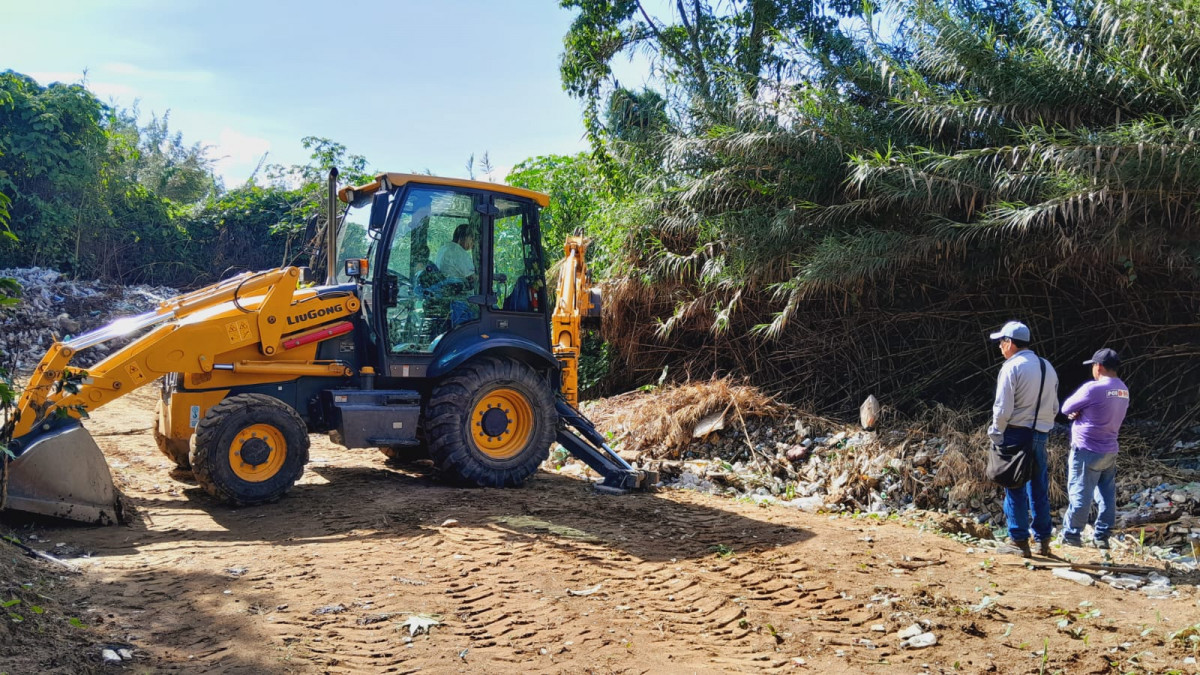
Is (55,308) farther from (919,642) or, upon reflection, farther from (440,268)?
(919,642)

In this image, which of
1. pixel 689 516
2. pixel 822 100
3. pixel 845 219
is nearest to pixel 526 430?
pixel 689 516

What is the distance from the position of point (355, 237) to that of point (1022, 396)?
503cm

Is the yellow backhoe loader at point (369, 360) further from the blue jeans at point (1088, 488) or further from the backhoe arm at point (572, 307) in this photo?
the blue jeans at point (1088, 488)

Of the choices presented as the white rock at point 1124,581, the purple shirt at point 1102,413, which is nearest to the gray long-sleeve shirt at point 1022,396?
the purple shirt at point 1102,413

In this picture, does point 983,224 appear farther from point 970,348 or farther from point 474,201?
point 474,201

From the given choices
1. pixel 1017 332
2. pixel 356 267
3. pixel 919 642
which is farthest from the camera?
pixel 356 267

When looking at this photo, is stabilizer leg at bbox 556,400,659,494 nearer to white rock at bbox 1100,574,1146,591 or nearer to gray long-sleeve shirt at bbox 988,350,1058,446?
gray long-sleeve shirt at bbox 988,350,1058,446

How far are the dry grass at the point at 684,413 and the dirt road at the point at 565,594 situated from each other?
2742mm

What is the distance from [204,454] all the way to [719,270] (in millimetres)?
5798

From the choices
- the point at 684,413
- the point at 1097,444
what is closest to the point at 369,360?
the point at 684,413

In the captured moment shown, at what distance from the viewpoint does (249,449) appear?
19.9ft

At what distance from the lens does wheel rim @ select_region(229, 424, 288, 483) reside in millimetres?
6051

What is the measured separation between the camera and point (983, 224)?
24.1 feet

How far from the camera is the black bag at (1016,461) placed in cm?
554
